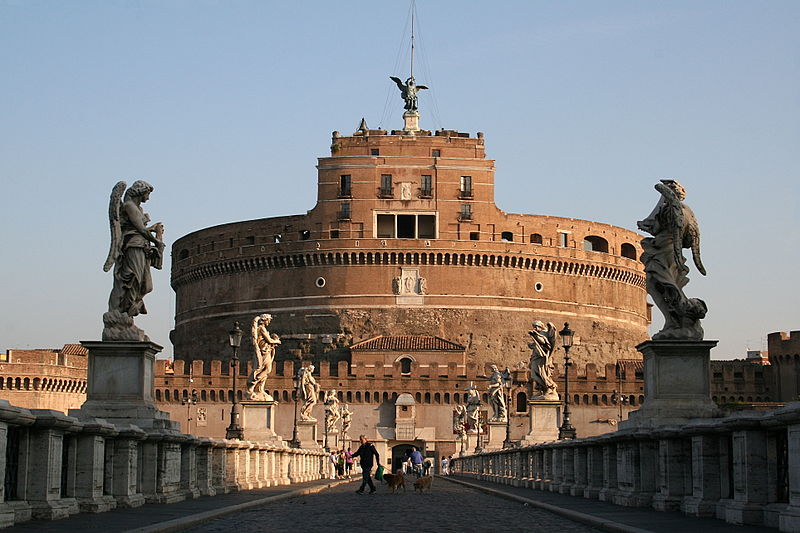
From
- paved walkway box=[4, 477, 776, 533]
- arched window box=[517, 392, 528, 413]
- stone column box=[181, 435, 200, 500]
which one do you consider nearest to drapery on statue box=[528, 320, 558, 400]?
paved walkway box=[4, 477, 776, 533]

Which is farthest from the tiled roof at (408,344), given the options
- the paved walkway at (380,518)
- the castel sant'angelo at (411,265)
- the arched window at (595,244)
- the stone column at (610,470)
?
the stone column at (610,470)

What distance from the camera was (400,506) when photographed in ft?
54.5

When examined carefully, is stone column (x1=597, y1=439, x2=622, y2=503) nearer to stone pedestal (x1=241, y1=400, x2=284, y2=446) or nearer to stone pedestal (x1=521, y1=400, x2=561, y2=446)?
stone pedestal (x1=521, y1=400, x2=561, y2=446)

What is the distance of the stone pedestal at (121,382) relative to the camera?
13.3 meters

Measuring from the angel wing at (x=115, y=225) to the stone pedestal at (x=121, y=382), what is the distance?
917 mm

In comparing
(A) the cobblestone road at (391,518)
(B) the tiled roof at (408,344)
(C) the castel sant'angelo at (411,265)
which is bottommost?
(A) the cobblestone road at (391,518)

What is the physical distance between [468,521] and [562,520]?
923mm

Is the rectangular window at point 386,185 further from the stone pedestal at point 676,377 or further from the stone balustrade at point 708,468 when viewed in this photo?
the stone pedestal at point 676,377

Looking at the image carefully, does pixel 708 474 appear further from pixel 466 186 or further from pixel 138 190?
pixel 466 186

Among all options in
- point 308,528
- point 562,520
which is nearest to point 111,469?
point 308,528

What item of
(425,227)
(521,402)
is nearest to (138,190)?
(521,402)

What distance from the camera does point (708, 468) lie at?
1112 centimetres

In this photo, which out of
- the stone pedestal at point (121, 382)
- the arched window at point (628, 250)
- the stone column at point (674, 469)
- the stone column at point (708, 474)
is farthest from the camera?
the arched window at point (628, 250)

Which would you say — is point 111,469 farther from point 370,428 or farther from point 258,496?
point 370,428
